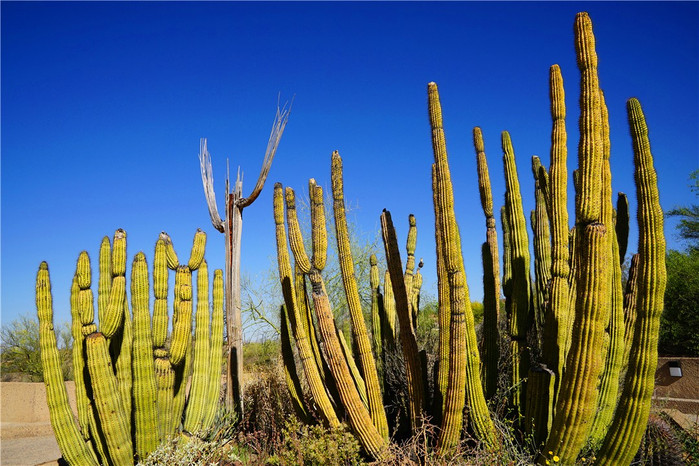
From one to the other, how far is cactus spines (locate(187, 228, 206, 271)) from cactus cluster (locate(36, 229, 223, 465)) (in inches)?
5.6

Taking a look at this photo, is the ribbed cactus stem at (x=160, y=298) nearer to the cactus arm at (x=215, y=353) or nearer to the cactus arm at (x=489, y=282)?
the cactus arm at (x=215, y=353)

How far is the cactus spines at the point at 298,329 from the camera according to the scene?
6.06 metres

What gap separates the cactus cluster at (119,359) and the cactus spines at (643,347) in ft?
15.9

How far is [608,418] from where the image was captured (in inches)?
224

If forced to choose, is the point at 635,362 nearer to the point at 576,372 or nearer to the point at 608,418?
the point at 576,372

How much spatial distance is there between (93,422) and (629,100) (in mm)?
6842

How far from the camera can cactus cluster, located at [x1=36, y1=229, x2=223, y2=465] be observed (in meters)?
6.03

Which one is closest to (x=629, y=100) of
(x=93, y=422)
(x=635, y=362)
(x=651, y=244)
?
(x=651, y=244)

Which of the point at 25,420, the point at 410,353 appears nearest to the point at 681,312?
the point at 410,353

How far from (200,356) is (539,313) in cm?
458

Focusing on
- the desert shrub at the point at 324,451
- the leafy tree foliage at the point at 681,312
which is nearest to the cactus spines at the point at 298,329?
the desert shrub at the point at 324,451

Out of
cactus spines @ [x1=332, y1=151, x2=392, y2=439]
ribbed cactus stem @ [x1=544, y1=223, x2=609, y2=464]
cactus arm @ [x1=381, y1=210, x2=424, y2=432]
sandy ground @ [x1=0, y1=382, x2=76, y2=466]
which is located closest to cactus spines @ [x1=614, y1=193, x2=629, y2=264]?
ribbed cactus stem @ [x1=544, y1=223, x2=609, y2=464]

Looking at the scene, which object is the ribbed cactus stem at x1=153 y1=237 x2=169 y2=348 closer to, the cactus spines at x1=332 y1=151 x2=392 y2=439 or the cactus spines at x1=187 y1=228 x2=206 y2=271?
the cactus spines at x1=187 y1=228 x2=206 y2=271

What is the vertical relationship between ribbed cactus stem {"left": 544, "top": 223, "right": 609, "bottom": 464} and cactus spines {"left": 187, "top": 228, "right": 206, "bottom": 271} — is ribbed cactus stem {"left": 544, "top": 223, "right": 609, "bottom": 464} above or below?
below
